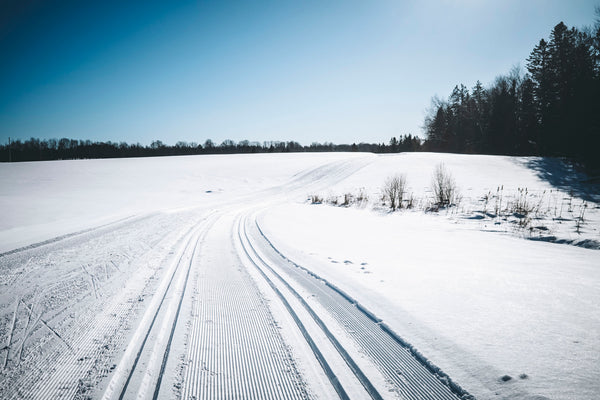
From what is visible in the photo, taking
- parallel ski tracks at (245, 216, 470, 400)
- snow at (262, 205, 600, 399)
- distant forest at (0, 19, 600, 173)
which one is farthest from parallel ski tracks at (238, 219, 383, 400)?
distant forest at (0, 19, 600, 173)

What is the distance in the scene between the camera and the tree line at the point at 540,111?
62.9 ft

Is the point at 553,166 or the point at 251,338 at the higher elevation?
the point at 553,166

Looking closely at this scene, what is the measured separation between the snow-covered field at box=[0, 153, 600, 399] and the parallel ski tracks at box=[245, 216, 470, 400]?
0.05 ft

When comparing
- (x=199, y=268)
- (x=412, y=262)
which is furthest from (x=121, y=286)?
(x=412, y=262)

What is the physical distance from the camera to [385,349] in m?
2.21

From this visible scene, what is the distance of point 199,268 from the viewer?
4414mm

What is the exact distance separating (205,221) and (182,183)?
15.4 meters

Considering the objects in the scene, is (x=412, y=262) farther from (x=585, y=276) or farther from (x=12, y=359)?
(x=12, y=359)

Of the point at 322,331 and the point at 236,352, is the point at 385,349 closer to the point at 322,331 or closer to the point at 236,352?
the point at 322,331

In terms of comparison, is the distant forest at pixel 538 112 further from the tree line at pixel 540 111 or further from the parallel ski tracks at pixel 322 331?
the parallel ski tracks at pixel 322 331

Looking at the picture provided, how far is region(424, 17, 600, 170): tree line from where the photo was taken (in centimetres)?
1917

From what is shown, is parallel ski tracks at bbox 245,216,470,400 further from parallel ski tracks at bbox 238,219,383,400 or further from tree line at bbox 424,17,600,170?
tree line at bbox 424,17,600,170

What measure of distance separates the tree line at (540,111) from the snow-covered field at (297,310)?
18.8m

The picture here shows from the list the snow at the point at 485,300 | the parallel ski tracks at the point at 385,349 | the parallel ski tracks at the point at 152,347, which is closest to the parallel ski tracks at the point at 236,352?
the parallel ski tracks at the point at 152,347
